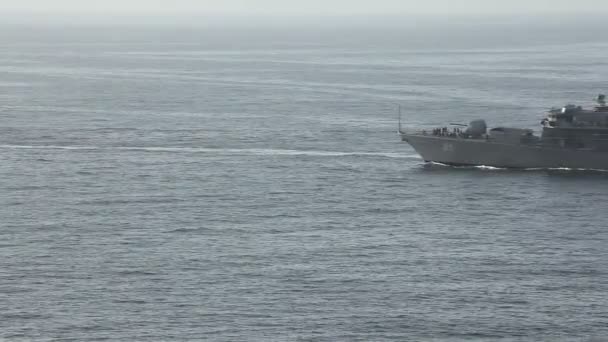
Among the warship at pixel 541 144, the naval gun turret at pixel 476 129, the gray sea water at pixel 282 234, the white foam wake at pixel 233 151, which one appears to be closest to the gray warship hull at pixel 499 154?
the warship at pixel 541 144

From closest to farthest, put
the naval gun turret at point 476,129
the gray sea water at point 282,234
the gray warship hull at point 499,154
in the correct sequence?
the gray sea water at point 282,234 < the gray warship hull at point 499,154 < the naval gun turret at point 476,129

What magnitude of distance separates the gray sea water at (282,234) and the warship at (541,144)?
5.00 ft

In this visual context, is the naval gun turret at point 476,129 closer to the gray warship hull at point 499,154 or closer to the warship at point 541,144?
the warship at point 541,144

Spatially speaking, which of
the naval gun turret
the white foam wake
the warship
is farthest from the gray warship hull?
the white foam wake

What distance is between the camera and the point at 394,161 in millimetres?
117375

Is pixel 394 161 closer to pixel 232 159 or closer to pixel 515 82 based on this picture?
pixel 232 159

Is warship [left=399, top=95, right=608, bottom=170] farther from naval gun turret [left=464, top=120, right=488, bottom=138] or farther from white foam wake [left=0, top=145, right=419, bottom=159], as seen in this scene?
white foam wake [left=0, top=145, right=419, bottom=159]

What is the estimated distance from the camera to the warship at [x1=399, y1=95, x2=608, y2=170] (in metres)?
112

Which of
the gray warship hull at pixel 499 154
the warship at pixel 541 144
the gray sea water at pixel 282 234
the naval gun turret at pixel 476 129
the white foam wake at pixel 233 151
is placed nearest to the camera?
the gray sea water at pixel 282 234

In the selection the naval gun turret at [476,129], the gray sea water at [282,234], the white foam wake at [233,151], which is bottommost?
the gray sea water at [282,234]

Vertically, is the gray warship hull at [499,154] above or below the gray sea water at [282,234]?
above

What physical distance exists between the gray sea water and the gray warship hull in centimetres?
128

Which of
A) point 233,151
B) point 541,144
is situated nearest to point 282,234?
point 541,144

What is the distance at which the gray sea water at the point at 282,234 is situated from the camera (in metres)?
68.1
